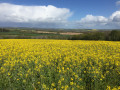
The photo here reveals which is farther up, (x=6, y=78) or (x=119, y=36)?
(x=119, y=36)

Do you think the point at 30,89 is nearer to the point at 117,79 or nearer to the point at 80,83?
Result: the point at 80,83

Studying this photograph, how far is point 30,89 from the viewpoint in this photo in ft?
13.2

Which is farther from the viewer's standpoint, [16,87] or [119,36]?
Result: [119,36]

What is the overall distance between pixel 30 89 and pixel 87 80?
2.51m

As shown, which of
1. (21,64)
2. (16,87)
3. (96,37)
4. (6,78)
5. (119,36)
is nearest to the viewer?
(16,87)

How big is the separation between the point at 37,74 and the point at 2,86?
5.26 ft

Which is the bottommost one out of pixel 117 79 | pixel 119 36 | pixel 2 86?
pixel 2 86

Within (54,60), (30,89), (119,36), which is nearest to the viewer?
(30,89)

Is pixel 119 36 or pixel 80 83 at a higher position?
pixel 119 36

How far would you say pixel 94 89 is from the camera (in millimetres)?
4047

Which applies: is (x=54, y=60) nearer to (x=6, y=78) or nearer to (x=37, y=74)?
(x=37, y=74)

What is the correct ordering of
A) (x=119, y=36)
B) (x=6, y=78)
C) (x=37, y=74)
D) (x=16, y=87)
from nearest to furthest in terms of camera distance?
(x=16, y=87) < (x=6, y=78) < (x=37, y=74) < (x=119, y=36)

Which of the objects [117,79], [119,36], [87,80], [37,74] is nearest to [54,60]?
[37,74]

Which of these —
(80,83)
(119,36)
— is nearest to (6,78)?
(80,83)
